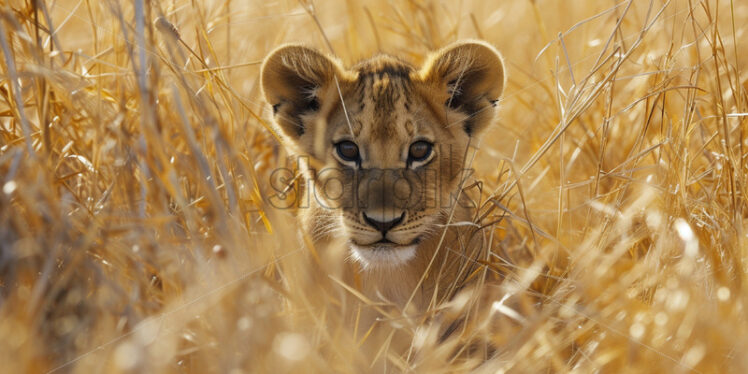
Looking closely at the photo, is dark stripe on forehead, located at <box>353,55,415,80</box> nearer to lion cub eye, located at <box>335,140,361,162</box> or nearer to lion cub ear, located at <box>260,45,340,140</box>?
lion cub ear, located at <box>260,45,340,140</box>

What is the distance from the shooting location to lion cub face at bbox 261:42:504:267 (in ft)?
11.0

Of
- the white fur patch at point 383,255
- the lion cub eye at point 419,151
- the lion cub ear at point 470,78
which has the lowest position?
the white fur patch at point 383,255

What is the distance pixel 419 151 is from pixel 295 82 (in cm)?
77

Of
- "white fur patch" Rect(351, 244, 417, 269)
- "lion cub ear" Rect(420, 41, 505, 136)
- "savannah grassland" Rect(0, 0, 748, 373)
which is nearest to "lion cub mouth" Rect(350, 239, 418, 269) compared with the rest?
"white fur patch" Rect(351, 244, 417, 269)

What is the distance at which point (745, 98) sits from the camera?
3.77 m

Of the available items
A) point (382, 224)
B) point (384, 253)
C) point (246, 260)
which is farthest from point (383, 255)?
point (246, 260)

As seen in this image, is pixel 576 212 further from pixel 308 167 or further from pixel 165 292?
pixel 165 292

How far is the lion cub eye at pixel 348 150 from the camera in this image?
3586 mm

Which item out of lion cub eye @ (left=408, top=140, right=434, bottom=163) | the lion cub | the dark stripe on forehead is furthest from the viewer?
the dark stripe on forehead

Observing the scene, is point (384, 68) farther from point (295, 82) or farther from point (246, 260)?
point (246, 260)

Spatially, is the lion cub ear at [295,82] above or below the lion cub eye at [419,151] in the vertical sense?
above

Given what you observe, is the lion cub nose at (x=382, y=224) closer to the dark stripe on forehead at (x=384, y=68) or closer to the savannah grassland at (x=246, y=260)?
the savannah grassland at (x=246, y=260)

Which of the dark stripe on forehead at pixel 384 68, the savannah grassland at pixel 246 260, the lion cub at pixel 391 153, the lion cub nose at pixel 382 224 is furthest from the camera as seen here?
Answer: the dark stripe on forehead at pixel 384 68

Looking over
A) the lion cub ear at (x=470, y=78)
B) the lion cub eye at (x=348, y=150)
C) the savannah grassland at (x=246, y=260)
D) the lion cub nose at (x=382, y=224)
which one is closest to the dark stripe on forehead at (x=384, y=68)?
the lion cub ear at (x=470, y=78)
